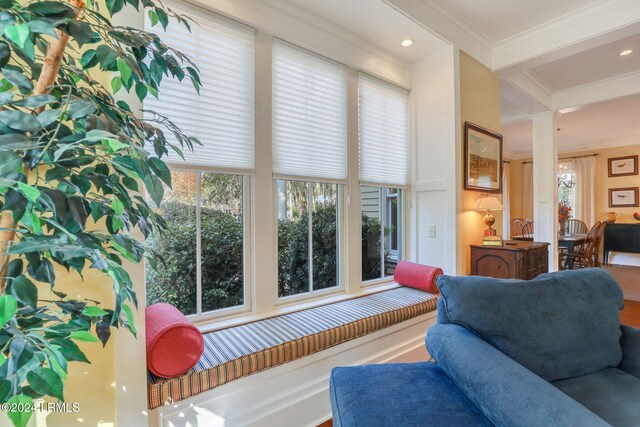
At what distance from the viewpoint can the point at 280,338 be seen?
173 centimetres

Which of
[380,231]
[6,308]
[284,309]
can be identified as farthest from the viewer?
[380,231]

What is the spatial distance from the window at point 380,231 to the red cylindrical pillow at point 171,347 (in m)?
1.78

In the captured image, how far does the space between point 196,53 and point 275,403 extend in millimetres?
2147

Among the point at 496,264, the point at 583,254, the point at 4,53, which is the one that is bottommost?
the point at 583,254

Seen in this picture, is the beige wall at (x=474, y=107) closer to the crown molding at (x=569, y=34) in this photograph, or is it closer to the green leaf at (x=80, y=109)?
the crown molding at (x=569, y=34)

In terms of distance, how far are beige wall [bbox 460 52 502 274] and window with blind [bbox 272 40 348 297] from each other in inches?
50.2

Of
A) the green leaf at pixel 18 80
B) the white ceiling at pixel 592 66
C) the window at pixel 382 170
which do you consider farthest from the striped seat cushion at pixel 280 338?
the white ceiling at pixel 592 66

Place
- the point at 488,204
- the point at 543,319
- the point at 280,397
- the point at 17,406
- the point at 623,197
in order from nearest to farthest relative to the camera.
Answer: the point at 17,406 → the point at 543,319 → the point at 280,397 → the point at 488,204 → the point at 623,197

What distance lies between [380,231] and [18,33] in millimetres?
2749

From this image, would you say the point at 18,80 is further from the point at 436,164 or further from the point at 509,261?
the point at 509,261

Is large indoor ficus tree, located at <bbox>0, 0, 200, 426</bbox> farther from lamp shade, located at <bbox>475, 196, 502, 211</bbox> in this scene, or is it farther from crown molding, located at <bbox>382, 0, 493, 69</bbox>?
lamp shade, located at <bbox>475, 196, 502, 211</bbox>

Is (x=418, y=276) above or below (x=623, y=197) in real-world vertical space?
below

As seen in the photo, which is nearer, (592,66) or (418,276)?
(418,276)

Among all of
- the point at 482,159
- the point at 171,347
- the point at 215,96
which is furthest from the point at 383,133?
the point at 171,347
